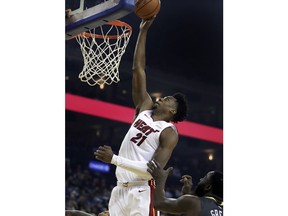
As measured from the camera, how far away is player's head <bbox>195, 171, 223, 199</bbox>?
3457 mm

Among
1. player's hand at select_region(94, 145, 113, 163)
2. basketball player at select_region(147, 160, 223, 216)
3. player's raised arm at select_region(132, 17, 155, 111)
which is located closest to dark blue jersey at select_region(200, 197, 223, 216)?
basketball player at select_region(147, 160, 223, 216)

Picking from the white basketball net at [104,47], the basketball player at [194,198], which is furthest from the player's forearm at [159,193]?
the white basketball net at [104,47]

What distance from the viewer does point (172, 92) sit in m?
9.80

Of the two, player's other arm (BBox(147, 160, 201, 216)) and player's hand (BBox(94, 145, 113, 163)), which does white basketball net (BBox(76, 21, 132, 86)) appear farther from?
player's other arm (BBox(147, 160, 201, 216))

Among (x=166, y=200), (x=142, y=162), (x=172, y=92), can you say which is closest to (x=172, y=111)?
(x=142, y=162)

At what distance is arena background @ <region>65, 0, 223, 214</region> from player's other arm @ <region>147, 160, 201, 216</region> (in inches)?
219

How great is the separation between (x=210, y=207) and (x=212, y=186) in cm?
18

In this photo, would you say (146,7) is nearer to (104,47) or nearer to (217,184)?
(104,47)

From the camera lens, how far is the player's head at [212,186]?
3457 millimetres

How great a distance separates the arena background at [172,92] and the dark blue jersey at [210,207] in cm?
546
